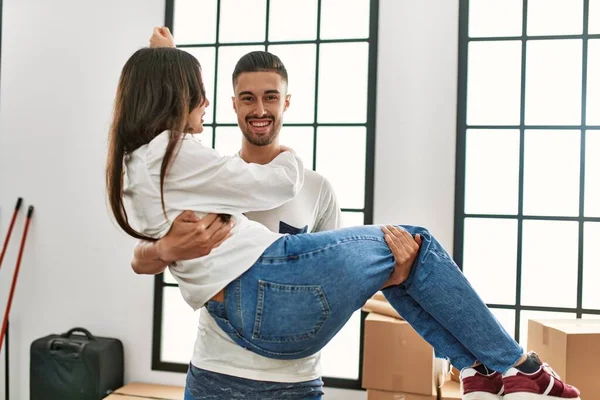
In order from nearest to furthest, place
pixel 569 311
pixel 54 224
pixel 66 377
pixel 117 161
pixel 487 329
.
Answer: pixel 487 329 → pixel 117 161 → pixel 569 311 → pixel 66 377 → pixel 54 224

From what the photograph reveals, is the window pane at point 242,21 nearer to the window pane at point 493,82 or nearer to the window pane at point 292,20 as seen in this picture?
the window pane at point 292,20

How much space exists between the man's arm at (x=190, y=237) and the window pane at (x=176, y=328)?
6.93 feet

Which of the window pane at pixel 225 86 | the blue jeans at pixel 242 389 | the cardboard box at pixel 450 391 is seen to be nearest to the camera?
the blue jeans at pixel 242 389

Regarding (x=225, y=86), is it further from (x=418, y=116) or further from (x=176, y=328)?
(x=176, y=328)

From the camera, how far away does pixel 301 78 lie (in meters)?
3.19

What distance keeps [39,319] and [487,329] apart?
313 cm

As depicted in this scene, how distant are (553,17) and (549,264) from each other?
4.47 ft

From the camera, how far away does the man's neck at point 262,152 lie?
1748 mm

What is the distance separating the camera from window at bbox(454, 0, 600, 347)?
288cm

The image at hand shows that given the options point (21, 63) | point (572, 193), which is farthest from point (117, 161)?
point (21, 63)

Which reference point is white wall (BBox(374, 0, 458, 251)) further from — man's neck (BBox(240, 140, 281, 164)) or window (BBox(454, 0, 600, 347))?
man's neck (BBox(240, 140, 281, 164))

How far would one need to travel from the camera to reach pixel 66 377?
10.1 feet

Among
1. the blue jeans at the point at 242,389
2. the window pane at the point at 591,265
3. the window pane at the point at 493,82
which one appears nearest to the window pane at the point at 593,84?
the window pane at the point at 493,82

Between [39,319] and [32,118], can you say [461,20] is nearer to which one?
[32,118]
